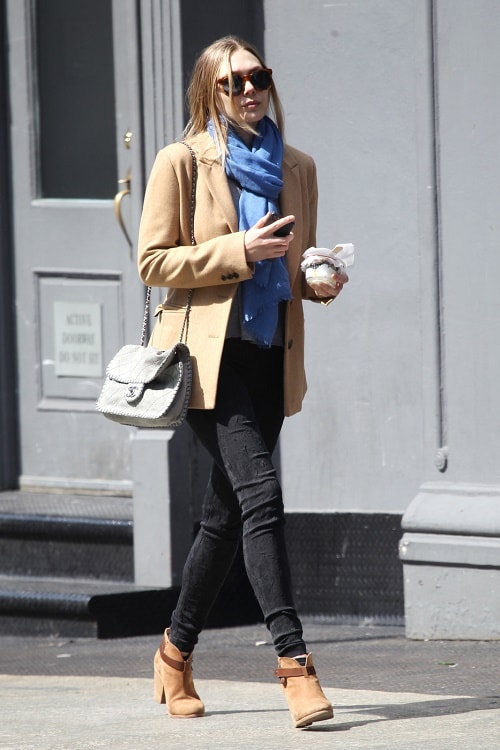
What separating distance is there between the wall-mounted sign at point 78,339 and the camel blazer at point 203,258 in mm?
2451

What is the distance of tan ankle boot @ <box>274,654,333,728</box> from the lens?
4.14 m

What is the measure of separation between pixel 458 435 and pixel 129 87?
1993 millimetres

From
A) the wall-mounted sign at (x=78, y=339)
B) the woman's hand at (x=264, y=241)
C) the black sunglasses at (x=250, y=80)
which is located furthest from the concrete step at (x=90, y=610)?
the black sunglasses at (x=250, y=80)

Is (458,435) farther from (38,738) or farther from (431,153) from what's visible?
(38,738)

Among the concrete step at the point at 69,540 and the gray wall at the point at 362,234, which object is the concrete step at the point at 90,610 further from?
the gray wall at the point at 362,234

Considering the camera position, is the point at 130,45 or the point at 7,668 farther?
the point at 130,45

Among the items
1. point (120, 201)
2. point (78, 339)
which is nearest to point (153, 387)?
point (120, 201)

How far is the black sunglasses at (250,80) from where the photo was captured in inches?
171

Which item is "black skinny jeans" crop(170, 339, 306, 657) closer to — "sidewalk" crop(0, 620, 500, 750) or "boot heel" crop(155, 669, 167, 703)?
"boot heel" crop(155, 669, 167, 703)

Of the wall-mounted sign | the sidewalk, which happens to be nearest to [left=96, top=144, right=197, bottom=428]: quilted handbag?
the sidewalk

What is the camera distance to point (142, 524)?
620 centimetres

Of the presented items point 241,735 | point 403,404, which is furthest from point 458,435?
point 241,735

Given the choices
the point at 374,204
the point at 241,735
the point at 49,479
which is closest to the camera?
the point at 241,735

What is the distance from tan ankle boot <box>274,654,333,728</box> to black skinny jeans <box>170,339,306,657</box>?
44mm
